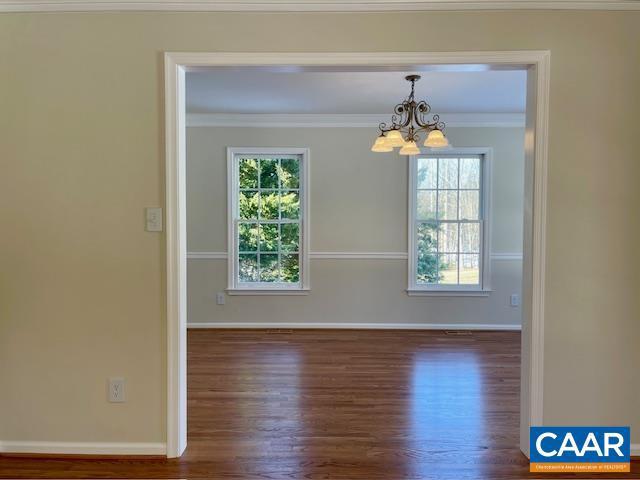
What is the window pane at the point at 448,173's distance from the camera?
185 inches

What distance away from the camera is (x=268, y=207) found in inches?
189

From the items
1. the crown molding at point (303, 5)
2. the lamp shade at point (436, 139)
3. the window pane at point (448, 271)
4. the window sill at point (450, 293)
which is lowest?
the window sill at point (450, 293)

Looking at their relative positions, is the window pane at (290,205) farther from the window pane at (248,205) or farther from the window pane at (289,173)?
the window pane at (248,205)

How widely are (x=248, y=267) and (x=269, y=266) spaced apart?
9.7 inches

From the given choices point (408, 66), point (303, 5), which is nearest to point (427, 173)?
point (408, 66)

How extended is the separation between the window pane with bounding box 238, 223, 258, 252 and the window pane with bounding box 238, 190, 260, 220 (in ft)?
0.31

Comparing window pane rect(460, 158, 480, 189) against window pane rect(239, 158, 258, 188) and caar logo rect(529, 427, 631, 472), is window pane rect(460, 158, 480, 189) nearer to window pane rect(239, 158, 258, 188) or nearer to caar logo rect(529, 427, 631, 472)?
window pane rect(239, 158, 258, 188)

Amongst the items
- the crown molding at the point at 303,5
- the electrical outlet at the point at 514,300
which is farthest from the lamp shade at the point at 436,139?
the electrical outlet at the point at 514,300

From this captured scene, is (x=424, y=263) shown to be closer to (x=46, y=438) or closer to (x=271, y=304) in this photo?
(x=271, y=304)

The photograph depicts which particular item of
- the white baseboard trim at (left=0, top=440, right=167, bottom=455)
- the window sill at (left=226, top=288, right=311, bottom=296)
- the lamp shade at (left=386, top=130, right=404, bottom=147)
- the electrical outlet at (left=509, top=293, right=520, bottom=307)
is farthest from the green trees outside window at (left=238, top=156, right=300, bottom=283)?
the white baseboard trim at (left=0, top=440, right=167, bottom=455)

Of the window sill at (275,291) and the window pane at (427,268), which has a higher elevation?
the window pane at (427,268)

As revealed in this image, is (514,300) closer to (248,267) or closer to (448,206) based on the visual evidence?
(448,206)

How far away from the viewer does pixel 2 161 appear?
2123mm

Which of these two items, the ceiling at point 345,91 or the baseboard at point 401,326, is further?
the baseboard at point 401,326
